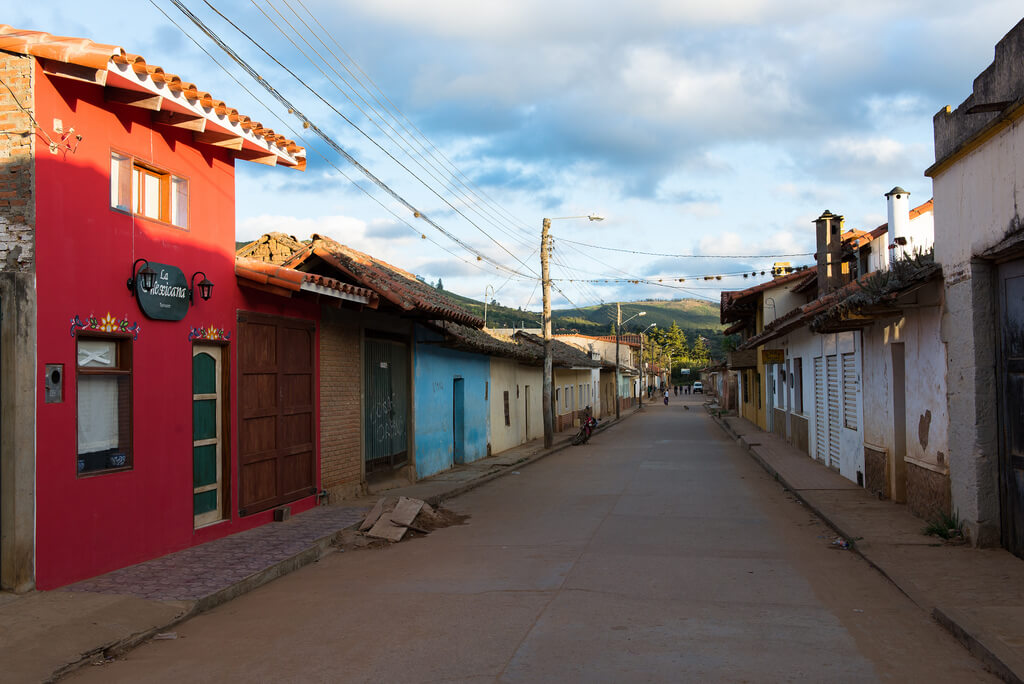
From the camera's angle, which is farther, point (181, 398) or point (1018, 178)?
point (181, 398)

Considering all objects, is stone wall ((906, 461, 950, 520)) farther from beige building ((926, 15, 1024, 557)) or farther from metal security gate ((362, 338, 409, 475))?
metal security gate ((362, 338, 409, 475))

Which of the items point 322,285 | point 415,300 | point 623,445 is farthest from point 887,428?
point 623,445

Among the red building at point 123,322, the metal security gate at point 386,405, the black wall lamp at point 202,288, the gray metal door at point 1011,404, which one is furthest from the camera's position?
the metal security gate at point 386,405

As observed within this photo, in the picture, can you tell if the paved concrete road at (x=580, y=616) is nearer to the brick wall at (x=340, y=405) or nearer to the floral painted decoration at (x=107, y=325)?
the brick wall at (x=340, y=405)

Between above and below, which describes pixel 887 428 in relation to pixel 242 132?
below

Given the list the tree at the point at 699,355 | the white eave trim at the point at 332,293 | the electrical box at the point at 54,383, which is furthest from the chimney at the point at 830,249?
the tree at the point at 699,355

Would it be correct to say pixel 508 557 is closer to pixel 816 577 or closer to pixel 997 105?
pixel 816 577

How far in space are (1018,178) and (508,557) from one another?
6.55 metres

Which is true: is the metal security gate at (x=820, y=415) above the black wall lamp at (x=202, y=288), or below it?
below

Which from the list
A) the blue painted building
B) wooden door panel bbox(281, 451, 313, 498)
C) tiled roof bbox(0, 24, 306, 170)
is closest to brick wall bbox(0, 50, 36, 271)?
tiled roof bbox(0, 24, 306, 170)

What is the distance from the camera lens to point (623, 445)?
28859mm

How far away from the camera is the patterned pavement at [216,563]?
293 inches

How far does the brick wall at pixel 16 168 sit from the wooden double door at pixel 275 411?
3598 millimetres

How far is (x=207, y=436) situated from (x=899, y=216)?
12.7m
